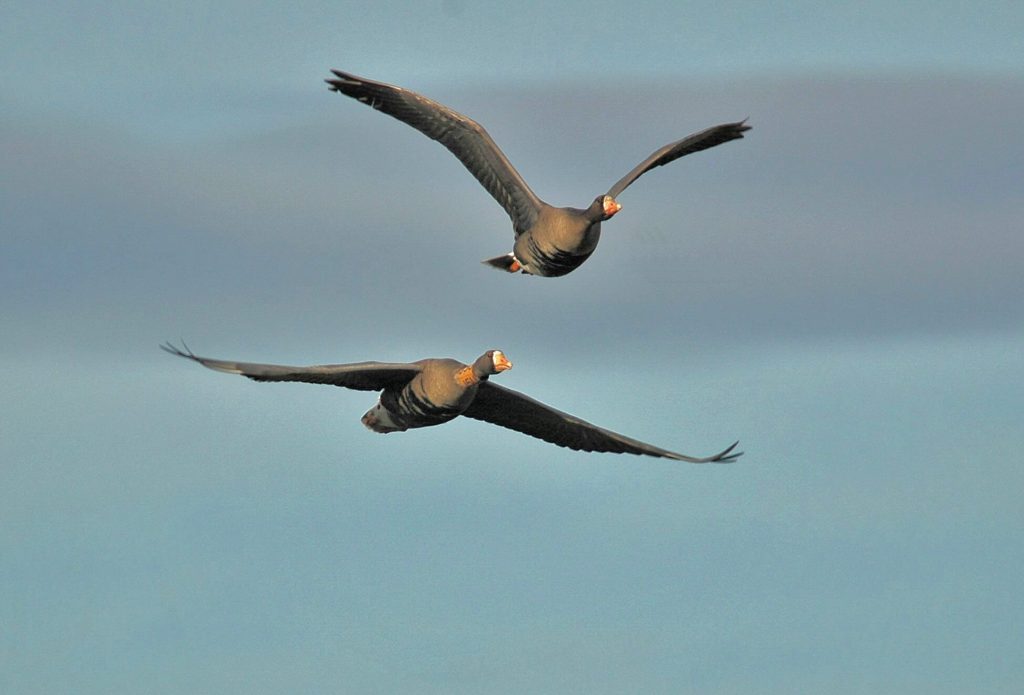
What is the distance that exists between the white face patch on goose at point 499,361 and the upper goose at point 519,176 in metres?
3.79

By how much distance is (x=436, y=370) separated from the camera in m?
30.5

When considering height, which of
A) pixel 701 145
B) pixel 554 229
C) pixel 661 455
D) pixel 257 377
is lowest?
pixel 257 377

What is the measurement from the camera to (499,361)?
29.9 metres

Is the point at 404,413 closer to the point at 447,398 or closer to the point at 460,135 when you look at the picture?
the point at 447,398

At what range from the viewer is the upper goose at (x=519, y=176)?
108 ft

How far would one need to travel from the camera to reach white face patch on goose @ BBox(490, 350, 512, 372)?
29844 mm

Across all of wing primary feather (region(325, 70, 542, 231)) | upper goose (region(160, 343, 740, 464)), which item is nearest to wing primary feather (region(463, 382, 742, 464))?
upper goose (region(160, 343, 740, 464))

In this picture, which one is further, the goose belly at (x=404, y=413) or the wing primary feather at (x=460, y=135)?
the wing primary feather at (x=460, y=135)

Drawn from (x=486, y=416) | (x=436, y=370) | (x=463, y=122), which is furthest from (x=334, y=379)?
(x=463, y=122)

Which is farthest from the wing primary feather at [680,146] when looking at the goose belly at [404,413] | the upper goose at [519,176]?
the goose belly at [404,413]

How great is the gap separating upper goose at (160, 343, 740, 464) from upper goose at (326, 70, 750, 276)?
9.16 feet

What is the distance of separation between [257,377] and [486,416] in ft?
23.7

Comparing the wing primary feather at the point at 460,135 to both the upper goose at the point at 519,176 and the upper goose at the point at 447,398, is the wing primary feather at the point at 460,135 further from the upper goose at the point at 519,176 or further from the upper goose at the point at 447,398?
the upper goose at the point at 447,398

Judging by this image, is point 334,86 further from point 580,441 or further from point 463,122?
point 580,441
